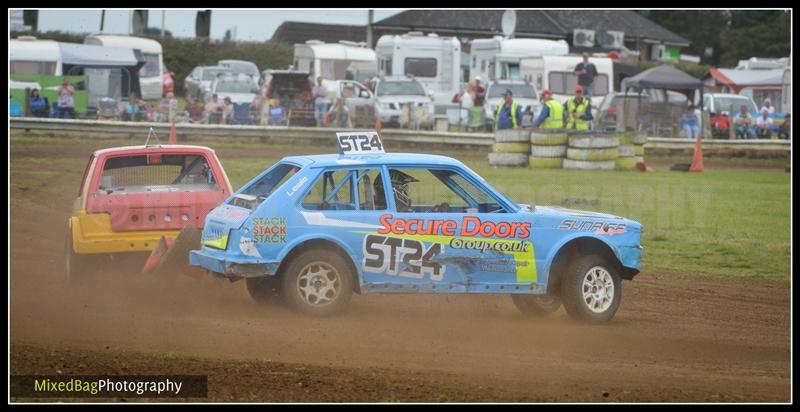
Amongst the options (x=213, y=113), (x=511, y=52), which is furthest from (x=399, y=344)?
(x=511, y=52)

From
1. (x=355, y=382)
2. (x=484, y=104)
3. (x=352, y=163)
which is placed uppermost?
(x=484, y=104)

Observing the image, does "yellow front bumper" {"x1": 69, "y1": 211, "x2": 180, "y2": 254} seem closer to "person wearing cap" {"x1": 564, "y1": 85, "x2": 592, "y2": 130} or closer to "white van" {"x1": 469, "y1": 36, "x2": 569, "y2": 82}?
"person wearing cap" {"x1": 564, "y1": 85, "x2": 592, "y2": 130}

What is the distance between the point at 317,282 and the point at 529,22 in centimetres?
4626

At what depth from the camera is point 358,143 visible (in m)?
10.6

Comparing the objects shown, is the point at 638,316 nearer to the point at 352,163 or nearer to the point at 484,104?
the point at 352,163

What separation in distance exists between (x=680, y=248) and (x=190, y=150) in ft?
24.2

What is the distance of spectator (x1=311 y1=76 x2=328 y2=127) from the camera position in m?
32.2

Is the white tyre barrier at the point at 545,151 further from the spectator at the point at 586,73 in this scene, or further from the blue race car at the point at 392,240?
the blue race car at the point at 392,240


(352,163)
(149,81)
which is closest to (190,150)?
(352,163)

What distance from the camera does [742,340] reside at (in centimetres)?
1018

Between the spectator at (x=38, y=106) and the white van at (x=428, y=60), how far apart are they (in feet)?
40.2

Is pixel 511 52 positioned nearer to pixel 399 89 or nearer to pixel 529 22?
pixel 399 89

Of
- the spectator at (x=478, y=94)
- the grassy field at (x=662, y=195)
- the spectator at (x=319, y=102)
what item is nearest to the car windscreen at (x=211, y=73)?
the spectator at (x=319, y=102)

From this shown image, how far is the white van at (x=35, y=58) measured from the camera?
34812 millimetres
